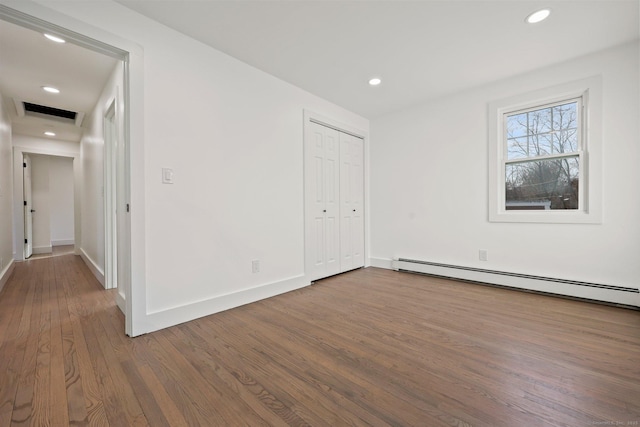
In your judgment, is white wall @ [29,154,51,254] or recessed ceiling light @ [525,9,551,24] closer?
recessed ceiling light @ [525,9,551,24]

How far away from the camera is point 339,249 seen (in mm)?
3977

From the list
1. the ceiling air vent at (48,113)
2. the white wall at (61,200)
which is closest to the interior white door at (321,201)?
the ceiling air vent at (48,113)

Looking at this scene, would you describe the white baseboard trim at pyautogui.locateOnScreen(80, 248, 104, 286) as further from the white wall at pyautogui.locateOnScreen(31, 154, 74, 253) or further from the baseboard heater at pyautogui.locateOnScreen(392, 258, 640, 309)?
the baseboard heater at pyautogui.locateOnScreen(392, 258, 640, 309)

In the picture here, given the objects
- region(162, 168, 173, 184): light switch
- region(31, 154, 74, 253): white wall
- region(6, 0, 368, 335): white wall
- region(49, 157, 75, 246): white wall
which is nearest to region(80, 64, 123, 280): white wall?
region(6, 0, 368, 335): white wall

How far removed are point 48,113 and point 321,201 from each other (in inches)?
182

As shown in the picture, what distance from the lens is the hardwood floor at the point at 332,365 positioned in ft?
4.07

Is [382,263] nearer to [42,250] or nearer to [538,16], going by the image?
[538,16]

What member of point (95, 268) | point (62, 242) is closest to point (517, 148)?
point (95, 268)

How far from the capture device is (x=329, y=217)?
150 inches

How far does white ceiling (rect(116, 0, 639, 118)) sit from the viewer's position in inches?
80.6

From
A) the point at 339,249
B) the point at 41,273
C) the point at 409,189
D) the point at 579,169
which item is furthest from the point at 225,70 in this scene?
the point at 41,273

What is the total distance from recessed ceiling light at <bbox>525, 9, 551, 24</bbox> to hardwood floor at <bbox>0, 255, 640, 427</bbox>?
98.0 inches

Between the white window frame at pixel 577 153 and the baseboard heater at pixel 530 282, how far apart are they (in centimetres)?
65

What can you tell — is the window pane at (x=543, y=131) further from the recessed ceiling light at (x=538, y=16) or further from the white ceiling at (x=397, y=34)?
the recessed ceiling light at (x=538, y=16)
